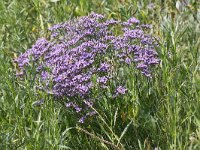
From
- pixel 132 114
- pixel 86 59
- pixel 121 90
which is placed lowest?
pixel 132 114

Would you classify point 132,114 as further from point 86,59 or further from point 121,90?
point 86,59

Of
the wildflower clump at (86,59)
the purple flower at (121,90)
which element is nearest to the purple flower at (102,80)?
the wildflower clump at (86,59)

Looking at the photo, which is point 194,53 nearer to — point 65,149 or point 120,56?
point 120,56

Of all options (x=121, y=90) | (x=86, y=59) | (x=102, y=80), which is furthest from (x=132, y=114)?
(x=86, y=59)

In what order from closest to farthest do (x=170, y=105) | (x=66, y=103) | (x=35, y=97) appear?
1. (x=170, y=105)
2. (x=66, y=103)
3. (x=35, y=97)

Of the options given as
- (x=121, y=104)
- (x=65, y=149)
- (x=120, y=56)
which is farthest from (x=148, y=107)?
(x=65, y=149)

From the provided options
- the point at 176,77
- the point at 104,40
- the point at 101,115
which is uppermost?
the point at 104,40

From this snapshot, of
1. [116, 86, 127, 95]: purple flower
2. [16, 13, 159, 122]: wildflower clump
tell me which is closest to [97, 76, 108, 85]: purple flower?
[16, 13, 159, 122]: wildflower clump

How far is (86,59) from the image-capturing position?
9.78 ft

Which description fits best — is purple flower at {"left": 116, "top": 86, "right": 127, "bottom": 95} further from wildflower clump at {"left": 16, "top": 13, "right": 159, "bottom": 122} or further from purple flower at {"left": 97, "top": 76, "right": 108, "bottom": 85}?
purple flower at {"left": 97, "top": 76, "right": 108, "bottom": 85}

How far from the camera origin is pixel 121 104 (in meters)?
3.08

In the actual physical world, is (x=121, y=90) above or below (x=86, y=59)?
below

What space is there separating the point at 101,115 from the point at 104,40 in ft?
1.55

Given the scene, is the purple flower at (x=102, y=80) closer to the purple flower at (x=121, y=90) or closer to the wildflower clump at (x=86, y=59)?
the wildflower clump at (x=86, y=59)
